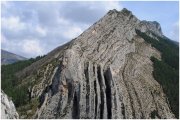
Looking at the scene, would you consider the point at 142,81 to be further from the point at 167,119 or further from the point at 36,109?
the point at 36,109

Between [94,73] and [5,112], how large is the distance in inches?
4401

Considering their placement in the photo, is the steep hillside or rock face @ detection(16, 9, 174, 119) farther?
rock face @ detection(16, 9, 174, 119)

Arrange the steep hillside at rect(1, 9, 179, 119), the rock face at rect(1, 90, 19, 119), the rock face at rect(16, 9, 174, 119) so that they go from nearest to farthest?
the rock face at rect(1, 90, 19, 119)
the steep hillside at rect(1, 9, 179, 119)
the rock face at rect(16, 9, 174, 119)

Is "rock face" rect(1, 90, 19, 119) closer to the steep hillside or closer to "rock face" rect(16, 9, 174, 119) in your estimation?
the steep hillside

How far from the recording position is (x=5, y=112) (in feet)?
210

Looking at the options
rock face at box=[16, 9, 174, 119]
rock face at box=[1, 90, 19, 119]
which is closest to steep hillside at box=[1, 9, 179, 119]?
rock face at box=[16, 9, 174, 119]

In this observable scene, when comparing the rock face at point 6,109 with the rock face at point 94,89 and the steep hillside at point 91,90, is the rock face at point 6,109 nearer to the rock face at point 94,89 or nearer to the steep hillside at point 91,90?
the steep hillside at point 91,90

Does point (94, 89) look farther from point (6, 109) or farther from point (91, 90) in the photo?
point (6, 109)

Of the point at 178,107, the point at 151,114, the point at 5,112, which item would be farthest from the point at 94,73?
the point at 5,112

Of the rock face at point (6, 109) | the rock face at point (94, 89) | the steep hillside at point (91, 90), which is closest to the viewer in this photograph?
the rock face at point (6, 109)

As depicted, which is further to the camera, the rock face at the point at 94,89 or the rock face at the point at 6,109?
the rock face at the point at 94,89

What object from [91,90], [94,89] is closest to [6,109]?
[91,90]

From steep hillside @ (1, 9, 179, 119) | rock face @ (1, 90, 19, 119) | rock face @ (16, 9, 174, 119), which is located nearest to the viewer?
rock face @ (1, 90, 19, 119)

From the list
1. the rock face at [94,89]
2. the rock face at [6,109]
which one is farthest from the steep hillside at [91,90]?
the rock face at [6,109]
